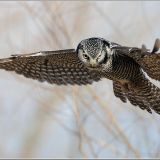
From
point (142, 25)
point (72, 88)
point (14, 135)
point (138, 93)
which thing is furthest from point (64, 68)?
point (14, 135)

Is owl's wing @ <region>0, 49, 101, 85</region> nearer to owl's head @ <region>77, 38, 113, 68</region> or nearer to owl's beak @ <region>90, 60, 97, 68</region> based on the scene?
owl's head @ <region>77, 38, 113, 68</region>

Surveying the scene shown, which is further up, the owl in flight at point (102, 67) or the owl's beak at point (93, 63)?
the owl in flight at point (102, 67)

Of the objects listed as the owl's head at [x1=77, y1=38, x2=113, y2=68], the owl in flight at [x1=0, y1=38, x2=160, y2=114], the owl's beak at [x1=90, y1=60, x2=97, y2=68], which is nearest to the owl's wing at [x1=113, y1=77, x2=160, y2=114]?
the owl in flight at [x1=0, y1=38, x2=160, y2=114]

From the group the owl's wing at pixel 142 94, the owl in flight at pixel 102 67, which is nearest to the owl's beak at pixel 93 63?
the owl in flight at pixel 102 67

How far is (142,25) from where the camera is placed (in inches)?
407

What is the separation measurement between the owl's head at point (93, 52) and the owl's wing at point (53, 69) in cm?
85

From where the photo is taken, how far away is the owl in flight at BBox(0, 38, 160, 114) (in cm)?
724

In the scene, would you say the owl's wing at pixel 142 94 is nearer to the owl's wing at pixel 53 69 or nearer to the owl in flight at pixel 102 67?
the owl in flight at pixel 102 67

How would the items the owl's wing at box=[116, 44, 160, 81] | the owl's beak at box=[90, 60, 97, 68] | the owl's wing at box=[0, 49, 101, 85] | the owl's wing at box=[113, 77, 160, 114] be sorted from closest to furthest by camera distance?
the owl's wing at box=[116, 44, 160, 81], the owl's beak at box=[90, 60, 97, 68], the owl's wing at box=[113, 77, 160, 114], the owl's wing at box=[0, 49, 101, 85]

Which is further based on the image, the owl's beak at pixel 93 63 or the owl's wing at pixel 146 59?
the owl's beak at pixel 93 63

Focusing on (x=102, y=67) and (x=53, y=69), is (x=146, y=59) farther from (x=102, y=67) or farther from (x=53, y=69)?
(x=53, y=69)

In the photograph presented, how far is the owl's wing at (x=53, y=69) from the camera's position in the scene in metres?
8.34

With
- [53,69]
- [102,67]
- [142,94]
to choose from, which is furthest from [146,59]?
[53,69]

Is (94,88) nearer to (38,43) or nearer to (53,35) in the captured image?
(53,35)
